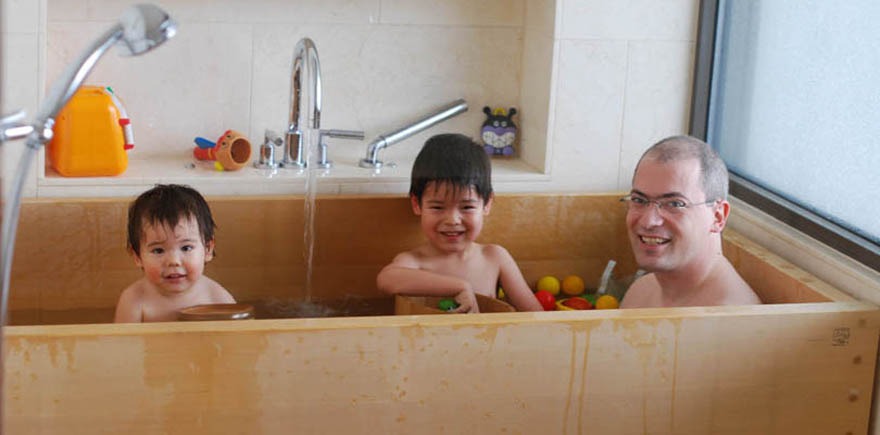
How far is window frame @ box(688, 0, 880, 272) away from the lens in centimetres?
225

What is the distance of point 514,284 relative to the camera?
9.09 ft

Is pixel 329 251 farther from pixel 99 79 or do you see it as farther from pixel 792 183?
pixel 792 183

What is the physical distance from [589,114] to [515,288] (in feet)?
1.82

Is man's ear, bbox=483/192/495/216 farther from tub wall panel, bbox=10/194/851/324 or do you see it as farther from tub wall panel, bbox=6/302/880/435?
tub wall panel, bbox=6/302/880/435

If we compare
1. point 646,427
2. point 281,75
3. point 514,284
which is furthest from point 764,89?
point 281,75

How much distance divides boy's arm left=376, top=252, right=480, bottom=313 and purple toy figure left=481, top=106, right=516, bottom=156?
0.60 m

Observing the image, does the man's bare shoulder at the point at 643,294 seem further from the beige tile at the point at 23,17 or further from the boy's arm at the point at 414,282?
the beige tile at the point at 23,17

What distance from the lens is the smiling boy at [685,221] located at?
2268 mm

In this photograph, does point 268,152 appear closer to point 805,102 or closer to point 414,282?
point 414,282

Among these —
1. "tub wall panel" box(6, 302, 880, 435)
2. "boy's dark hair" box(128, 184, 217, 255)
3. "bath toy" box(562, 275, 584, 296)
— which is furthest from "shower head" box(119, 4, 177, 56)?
"bath toy" box(562, 275, 584, 296)

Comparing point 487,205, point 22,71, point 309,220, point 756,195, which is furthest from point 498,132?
point 22,71

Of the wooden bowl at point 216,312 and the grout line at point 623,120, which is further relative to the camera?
the grout line at point 623,120

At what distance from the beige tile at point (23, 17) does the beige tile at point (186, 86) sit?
0.32 meters

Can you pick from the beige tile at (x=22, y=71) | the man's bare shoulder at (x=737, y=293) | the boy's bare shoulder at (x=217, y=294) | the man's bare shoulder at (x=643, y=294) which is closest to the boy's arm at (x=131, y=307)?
the boy's bare shoulder at (x=217, y=294)
